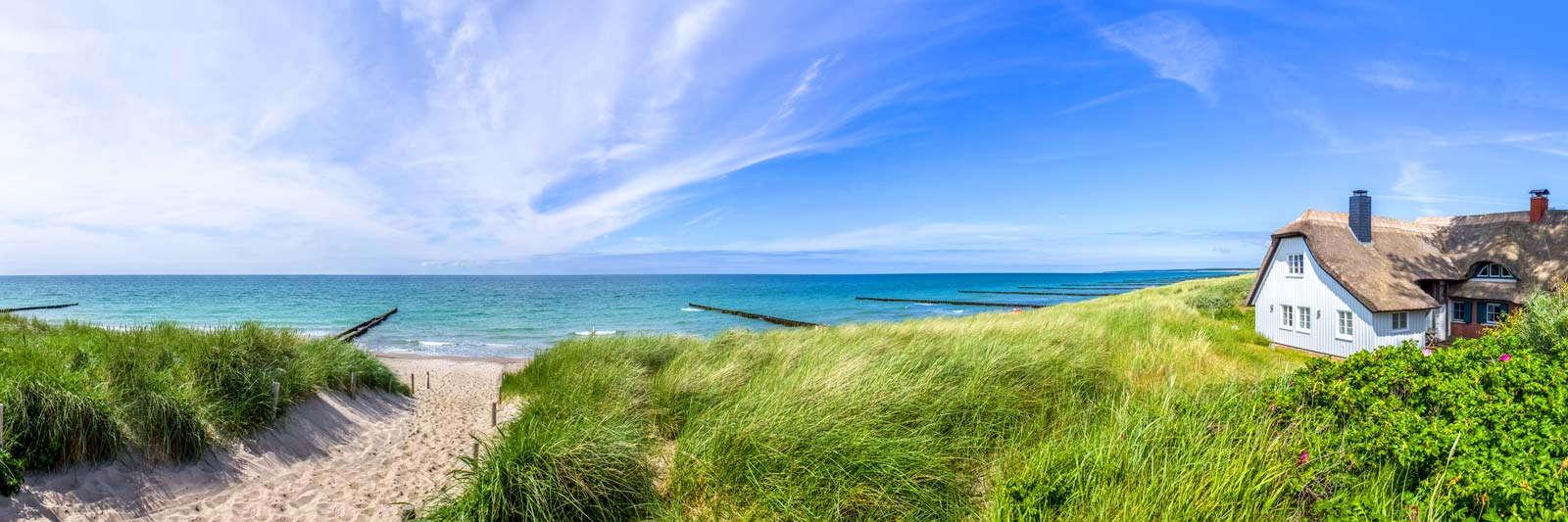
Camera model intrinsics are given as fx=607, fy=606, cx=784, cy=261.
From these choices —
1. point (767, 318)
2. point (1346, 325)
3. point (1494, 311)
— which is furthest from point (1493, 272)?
point (767, 318)

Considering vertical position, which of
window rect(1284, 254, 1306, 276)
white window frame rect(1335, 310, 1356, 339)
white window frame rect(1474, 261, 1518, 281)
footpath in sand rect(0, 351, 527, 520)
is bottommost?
footpath in sand rect(0, 351, 527, 520)

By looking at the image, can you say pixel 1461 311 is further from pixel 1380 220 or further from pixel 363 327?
pixel 363 327

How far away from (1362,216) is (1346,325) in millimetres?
4841

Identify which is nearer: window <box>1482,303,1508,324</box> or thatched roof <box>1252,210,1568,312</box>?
thatched roof <box>1252,210,1568,312</box>

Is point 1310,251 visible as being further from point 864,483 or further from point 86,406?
point 86,406

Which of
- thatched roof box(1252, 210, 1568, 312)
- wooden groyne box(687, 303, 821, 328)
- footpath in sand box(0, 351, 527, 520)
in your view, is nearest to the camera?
footpath in sand box(0, 351, 527, 520)

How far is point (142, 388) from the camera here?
25.1 ft

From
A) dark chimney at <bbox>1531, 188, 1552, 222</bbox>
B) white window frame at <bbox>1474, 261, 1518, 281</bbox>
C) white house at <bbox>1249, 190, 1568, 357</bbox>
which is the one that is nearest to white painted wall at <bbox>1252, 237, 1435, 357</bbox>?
white house at <bbox>1249, 190, 1568, 357</bbox>

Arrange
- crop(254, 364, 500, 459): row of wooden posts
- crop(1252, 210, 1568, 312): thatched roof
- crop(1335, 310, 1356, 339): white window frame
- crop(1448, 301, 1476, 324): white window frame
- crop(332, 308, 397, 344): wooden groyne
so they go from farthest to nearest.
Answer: crop(332, 308, 397, 344): wooden groyne, crop(1448, 301, 1476, 324): white window frame, crop(1252, 210, 1568, 312): thatched roof, crop(1335, 310, 1356, 339): white window frame, crop(254, 364, 500, 459): row of wooden posts

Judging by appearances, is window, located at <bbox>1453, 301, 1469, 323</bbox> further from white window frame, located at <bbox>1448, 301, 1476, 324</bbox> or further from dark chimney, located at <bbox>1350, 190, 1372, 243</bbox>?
dark chimney, located at <bbox>1350, 190, 1372, 243</bbox>

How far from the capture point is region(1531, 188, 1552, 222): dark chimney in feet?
68.3

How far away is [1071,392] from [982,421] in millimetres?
1280

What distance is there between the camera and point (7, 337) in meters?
10.1

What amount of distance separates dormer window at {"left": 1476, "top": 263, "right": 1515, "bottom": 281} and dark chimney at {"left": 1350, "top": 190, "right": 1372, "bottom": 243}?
3.74 meters
